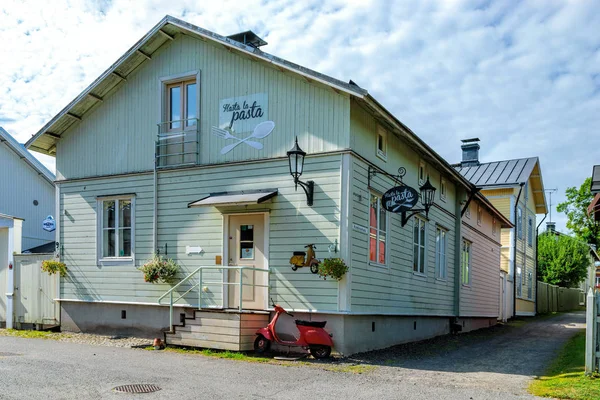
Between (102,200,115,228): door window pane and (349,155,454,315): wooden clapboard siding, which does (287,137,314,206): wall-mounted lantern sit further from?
(102,200,115,228): door window pane

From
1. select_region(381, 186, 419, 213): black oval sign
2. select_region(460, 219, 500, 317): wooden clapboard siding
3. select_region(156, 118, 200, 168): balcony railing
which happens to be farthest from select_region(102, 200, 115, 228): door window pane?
select_region(460, 219, 500, 317): wooden clapboard siding

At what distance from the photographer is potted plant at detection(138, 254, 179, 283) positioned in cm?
1331

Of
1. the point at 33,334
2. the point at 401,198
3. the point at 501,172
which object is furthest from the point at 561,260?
the point at 33,334

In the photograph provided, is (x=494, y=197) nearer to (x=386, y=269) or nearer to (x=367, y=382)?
(x=386, y=269)

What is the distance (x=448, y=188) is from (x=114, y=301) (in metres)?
10.8

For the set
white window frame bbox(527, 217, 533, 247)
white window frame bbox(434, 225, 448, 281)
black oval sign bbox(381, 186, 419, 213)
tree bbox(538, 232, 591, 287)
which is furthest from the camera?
tree bbox(538, 232, 591, 287)

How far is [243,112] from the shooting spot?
512 inches

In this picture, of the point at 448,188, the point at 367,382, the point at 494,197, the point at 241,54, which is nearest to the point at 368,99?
the point at 241,54

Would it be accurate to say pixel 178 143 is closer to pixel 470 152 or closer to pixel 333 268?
pixel 333 268

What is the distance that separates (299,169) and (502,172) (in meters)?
21.0

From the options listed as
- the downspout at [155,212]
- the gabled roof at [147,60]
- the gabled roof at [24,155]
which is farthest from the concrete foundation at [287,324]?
the gabled roof at [24,155]

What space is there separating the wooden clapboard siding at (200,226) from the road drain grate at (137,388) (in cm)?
424

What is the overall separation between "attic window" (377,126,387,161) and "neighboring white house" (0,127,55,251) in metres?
14.4

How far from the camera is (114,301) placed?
14.2 m
